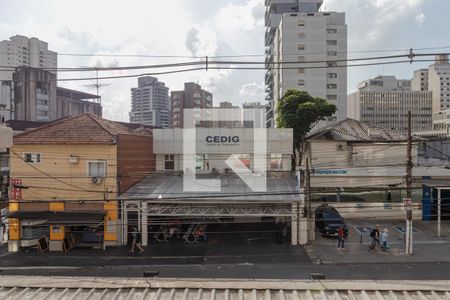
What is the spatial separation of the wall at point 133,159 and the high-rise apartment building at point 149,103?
113m

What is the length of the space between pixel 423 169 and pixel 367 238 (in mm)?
8135

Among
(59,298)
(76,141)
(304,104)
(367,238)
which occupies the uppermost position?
(304,104)

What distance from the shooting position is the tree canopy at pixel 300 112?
35031mm

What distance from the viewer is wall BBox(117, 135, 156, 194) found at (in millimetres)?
23688

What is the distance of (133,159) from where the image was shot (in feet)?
84.9

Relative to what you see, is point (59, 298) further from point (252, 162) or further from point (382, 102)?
point (382, 102)

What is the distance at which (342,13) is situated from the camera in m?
66.8

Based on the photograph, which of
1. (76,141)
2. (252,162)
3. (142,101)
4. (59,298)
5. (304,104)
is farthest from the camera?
(142,101)

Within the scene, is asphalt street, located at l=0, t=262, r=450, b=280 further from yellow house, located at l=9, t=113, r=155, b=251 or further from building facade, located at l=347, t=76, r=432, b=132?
building facade, located at l=347, t=76, r=432, b=132

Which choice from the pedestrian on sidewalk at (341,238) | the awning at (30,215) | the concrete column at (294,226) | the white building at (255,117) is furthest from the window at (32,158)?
the white building at (255,117)

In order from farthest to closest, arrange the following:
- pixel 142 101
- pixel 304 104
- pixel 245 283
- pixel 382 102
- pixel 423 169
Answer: pixel 142 101 < pixel 382 102 < pixel 304 104 < pixel 423 169 < pixel 245 283

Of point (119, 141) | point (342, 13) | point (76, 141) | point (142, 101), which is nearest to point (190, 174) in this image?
point (119, 141)

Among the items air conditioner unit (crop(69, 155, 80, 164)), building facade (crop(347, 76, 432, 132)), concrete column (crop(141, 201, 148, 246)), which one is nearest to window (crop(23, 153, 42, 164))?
air conditioner unit (crop(69, 155, 80, 164))

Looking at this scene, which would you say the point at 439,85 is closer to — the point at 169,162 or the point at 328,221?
the point at 328,221
